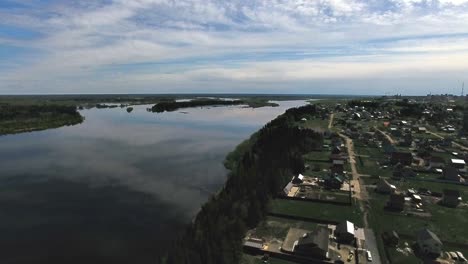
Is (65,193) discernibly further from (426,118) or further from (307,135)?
(426,118)

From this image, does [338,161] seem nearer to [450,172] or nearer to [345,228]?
[450,172]

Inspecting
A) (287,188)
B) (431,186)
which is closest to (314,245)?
(287,188)

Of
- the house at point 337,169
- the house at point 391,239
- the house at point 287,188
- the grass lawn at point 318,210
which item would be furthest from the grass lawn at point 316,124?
the house at point 391,239

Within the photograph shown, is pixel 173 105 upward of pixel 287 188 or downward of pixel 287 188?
→ upward

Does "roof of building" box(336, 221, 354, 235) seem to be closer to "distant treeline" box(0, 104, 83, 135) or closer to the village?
the village

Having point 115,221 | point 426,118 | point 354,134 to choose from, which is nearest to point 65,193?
point 115,221

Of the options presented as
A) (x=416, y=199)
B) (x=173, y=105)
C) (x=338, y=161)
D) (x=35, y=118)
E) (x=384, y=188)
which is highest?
(x=173, y=105)

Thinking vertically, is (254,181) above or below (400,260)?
above
